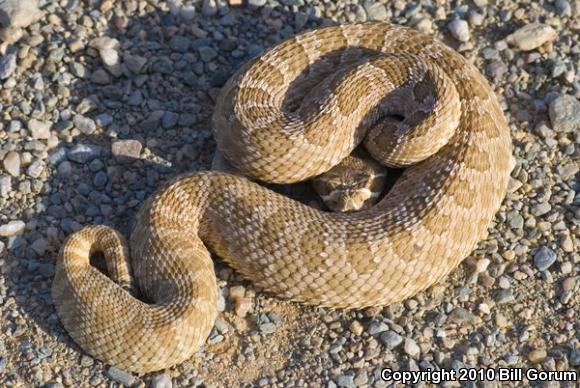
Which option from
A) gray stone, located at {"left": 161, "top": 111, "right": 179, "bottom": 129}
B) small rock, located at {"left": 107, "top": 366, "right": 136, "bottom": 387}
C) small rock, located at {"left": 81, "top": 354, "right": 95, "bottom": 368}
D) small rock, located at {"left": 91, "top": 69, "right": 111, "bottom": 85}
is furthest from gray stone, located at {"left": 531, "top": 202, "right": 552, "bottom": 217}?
small rock, located at {"left": 91, "top": 69, "right": 111, "bottom": 85}

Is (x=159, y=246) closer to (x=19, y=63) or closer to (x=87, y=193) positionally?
(x=87, y=193)

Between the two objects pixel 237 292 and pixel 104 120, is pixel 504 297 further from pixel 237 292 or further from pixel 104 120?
pixel 104 120

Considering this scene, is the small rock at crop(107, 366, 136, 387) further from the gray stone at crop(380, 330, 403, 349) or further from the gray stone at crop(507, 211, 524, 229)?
the gray stone at crop(507, 211, 524, 229)

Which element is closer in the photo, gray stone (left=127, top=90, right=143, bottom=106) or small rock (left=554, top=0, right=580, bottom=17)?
gray stone (left=127, top=90, right=143, bottom=106)

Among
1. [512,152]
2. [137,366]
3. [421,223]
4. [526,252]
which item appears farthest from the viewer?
[512,152]

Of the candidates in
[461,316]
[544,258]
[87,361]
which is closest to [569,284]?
[544,258]

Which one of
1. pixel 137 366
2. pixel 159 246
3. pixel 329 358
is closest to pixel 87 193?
pixel 159 246
